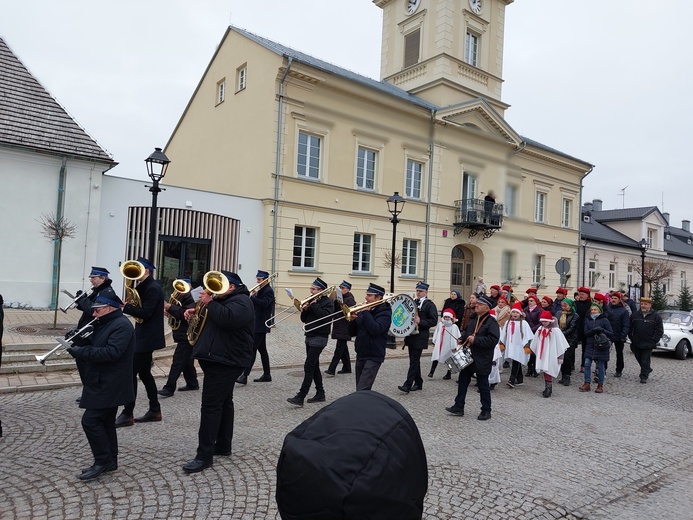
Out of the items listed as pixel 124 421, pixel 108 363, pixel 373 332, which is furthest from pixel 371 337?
pixel 108 363

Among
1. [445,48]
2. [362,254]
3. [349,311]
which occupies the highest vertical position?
[445,48]

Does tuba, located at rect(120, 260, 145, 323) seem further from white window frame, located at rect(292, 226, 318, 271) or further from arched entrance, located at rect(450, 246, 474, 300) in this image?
arched entrance, located at rect(450, 246, 474, 300)

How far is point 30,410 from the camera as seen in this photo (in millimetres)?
6824

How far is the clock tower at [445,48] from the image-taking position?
27547 millimetres

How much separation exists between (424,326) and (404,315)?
1.58 ft

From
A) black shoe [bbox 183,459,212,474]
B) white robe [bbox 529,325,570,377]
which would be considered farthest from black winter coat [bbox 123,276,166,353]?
white robe [bbox 529,325,570,377]

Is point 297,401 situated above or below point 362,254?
below

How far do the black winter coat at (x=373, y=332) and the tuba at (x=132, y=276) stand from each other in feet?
10.1

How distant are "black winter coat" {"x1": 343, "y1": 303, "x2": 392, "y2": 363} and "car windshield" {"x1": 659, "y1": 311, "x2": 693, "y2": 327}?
41.4 ft

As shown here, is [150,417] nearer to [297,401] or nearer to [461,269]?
[297,401]

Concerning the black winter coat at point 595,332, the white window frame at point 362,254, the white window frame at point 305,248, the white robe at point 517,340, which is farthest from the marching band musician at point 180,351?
the white window frame at point 362,254

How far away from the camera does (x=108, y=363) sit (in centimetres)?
494

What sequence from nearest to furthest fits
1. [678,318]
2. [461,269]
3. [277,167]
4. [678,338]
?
[678,338] < [678,318] < [277,167] < [461,269]

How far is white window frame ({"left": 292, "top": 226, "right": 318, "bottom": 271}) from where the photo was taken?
801 inches
